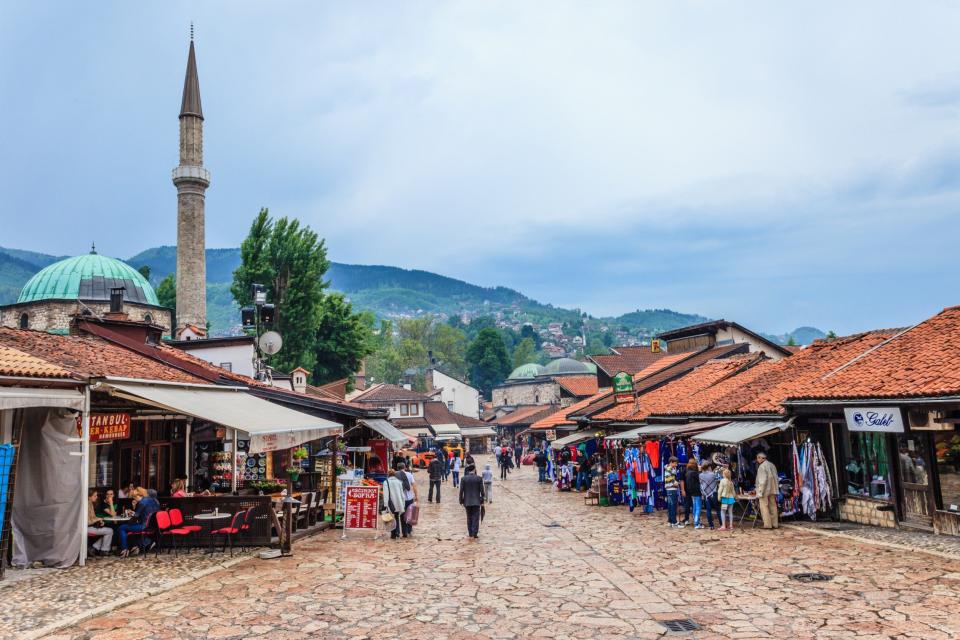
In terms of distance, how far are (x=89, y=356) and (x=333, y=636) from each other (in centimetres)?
905

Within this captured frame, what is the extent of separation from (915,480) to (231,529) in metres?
11.9

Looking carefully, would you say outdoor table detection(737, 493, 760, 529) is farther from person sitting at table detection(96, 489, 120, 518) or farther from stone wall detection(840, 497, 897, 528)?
person sitting at table detection(96, 489, 120, 518)

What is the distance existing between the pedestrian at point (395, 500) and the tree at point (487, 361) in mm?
110809

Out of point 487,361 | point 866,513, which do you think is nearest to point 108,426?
point 866,513

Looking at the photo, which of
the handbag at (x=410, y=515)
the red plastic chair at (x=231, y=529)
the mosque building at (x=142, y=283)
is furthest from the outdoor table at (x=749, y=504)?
the mosque building at (x=142, y=283)

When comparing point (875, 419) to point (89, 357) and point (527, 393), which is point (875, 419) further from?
point (527, 393)

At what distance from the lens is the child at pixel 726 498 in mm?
14641

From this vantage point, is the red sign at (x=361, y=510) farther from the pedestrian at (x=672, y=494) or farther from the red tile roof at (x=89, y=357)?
the pedestrian at (x=672, y=494)

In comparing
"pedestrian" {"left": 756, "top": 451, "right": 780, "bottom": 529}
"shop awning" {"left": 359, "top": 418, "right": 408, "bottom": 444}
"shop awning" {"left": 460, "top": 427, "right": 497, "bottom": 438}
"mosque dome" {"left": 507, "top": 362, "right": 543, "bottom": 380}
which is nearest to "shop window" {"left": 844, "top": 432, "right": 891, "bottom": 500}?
"pedestrian" {"left": 756, "top": 451, "right": 780, "bottom": 529}

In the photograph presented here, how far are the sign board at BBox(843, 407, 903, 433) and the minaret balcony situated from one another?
41098 mm

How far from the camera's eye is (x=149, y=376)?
13727 mm

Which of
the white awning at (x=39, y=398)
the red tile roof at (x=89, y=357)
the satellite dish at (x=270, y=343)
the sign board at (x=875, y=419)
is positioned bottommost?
the sign board at (x=875, y=419)

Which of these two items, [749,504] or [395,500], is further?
[749,504]

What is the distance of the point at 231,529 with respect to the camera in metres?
12.5
